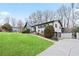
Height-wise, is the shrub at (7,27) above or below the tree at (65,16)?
below

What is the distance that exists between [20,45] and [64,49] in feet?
1.73

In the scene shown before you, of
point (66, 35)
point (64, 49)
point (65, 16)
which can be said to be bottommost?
point (64, 49)

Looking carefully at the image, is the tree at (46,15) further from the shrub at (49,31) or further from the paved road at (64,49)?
the paved road at (64,49)

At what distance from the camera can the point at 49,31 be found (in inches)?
184

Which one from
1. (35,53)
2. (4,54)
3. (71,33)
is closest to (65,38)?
(71,33)

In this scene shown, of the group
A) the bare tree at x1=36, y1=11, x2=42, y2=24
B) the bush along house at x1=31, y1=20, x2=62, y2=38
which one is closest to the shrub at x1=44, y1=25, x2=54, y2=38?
the bush along house at x1=31, y1=20, x2=62, y2=38

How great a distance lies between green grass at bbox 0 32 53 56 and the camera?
4.65m

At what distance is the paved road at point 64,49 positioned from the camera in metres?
4.64

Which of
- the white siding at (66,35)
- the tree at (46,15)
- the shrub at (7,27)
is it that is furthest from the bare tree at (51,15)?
the shrub at (7,27)

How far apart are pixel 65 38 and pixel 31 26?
44 centimetres

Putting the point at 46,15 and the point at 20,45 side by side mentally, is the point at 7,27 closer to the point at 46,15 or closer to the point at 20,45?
the point at 20,45

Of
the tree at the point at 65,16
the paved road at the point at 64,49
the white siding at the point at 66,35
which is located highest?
the tree at the point at 65,16

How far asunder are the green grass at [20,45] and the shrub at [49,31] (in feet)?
0.32

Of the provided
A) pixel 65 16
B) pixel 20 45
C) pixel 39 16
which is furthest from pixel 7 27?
pixel 65 16
